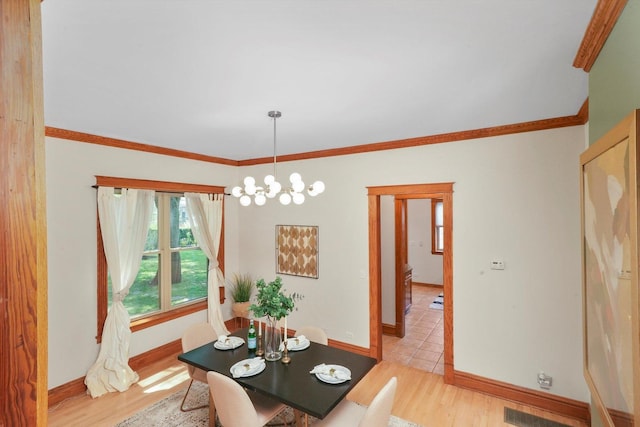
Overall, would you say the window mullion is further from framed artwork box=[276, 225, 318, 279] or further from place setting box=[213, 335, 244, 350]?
place setting box=[213, 335, 244, 350]

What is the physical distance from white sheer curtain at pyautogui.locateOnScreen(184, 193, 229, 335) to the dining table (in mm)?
1830

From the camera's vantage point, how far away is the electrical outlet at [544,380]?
2992mm

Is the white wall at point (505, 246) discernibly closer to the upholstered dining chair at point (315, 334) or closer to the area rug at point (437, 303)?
the upholstered dining chair at point (315, 334)

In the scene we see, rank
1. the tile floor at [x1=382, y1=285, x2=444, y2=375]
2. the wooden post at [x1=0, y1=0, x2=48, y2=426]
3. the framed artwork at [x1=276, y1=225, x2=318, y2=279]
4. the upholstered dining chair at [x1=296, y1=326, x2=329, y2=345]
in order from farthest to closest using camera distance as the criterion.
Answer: the framed artwork at [x1=276, y1=225, x2=318, y2=279]
the tile floor at [x1=382, y1=285, x2=444, y2=375]
the upholstered dining chair at [x1=296, y1=326, x2=329, y2=345]
the wooden post at [x1=0, y1=0, x2=48, y2=426]

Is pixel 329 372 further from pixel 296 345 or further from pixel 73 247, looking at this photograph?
pixel 73 247

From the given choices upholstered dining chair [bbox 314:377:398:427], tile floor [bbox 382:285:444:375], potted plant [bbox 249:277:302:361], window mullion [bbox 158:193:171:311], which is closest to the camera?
upholstered dining chair [bbox 314:377:398:427]

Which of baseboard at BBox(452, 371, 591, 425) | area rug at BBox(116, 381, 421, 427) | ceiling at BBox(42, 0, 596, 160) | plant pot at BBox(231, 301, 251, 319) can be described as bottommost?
area rug at BBox(116, 381, 421, 427)

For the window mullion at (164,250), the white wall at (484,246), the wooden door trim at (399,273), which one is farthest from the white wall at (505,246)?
the window mullion at (164,250)

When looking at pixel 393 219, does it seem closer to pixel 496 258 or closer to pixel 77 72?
pixel 496 258

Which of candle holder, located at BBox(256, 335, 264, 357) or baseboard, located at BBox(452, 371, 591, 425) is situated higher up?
candle holder, located at BBox(256, 335, 264, 357)

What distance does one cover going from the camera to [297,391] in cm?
215

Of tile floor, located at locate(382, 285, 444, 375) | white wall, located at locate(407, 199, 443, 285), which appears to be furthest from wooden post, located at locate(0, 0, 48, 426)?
white wall, located at locate(407, 199, 443, 285)

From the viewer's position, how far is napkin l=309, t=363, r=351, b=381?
2.27 meters

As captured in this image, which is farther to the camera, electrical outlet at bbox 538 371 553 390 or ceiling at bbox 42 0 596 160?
electrical outlet at bbox 538 371 553 390
